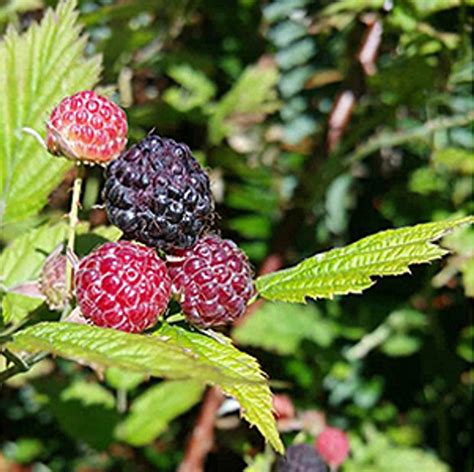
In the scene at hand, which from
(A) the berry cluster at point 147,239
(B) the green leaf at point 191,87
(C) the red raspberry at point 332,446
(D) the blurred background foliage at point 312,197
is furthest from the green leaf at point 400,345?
(A) the berry cluster at point 147,239

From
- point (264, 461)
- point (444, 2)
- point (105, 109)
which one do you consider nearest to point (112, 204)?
point (105, 109)

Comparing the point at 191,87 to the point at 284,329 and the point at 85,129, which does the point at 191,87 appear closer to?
the point at 284,329

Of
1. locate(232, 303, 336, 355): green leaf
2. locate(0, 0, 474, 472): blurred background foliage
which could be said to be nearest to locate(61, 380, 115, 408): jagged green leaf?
locate(0, 0, 474, 472): blurred background foliage

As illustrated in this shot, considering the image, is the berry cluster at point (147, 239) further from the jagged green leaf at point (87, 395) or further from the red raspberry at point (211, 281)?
the jagged green leaf at point (87, 395)

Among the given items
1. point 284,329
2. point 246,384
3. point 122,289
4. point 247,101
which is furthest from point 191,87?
point 246,384

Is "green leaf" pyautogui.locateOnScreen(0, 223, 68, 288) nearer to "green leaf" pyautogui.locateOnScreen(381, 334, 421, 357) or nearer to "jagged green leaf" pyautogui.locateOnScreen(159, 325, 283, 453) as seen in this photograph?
"jagged green leaf" pyautogui.locateOnScreen(159, 325, 283, 453)

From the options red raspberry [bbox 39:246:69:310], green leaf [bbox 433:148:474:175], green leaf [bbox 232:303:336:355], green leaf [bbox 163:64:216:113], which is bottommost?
green leaf [bbox 232:303:336:355]
